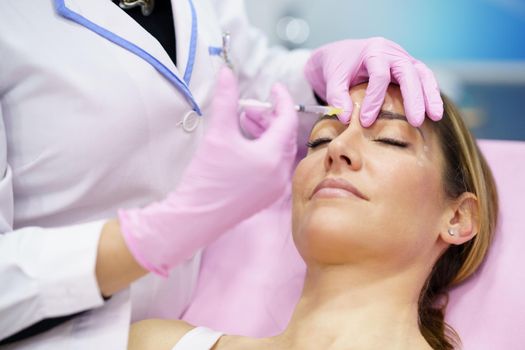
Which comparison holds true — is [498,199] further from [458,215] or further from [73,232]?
[73,232]

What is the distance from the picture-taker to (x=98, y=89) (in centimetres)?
114

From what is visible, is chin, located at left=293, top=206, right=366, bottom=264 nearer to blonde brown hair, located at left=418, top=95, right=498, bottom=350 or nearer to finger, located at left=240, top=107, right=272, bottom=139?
blonde brown hair, located at left=418, top=95, right=498, bottom=350

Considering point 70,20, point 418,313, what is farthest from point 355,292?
point 70,20

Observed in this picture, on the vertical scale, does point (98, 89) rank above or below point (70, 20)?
below

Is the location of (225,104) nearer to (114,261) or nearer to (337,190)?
(114,261)

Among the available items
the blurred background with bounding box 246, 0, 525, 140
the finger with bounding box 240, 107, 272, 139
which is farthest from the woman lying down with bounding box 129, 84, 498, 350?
the blurred background with bounding box 246, 0, 525, 140

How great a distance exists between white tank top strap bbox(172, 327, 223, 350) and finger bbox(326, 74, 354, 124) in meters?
0.52

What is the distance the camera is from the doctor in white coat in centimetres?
92

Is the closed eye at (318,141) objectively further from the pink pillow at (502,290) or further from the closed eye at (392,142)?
the pink pillow at (502,290)

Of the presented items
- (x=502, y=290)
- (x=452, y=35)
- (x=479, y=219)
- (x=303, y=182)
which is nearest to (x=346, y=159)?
(x=303, y=182)

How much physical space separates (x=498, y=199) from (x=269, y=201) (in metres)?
0.76

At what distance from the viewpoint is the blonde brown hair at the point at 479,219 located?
1319 mm

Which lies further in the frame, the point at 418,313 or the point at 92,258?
the point at 418,313

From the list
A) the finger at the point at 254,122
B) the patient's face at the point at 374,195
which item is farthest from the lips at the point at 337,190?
the finger at the point at 254,122
